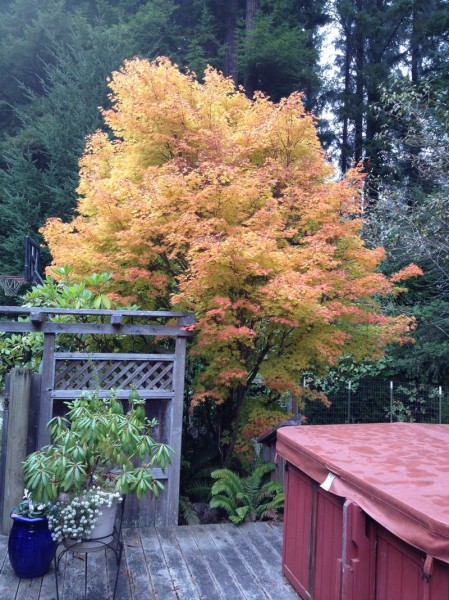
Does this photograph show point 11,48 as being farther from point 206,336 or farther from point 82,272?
point 206,336

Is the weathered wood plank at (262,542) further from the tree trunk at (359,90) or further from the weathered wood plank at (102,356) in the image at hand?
the tree trunk at (359,90)

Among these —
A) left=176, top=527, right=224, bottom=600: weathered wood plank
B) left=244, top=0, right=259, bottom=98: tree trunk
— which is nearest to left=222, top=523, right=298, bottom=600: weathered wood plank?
left=176, top=527, right=224, bottom=600: weathered wood plank

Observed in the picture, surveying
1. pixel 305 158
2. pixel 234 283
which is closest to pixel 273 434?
pixel 234 283

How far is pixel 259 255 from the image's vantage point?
171 inches

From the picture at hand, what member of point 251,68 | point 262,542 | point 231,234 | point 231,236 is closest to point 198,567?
point 262,542

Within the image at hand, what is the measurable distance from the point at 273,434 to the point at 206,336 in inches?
48.4

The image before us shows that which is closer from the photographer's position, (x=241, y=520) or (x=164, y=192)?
(x=241, y=520)

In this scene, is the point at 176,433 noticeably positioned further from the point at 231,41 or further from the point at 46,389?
the point at 231,41

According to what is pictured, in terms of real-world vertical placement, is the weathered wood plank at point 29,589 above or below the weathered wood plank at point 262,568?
below

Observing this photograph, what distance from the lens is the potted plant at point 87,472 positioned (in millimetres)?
2961

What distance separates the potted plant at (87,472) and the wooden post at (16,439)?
88 cm

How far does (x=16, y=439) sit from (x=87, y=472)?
1.07m

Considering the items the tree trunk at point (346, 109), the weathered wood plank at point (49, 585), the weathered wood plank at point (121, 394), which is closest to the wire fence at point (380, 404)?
the weathered wood plank at point (121, 394)

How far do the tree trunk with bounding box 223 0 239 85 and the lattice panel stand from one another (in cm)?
1018
